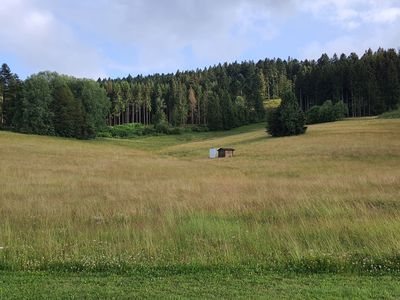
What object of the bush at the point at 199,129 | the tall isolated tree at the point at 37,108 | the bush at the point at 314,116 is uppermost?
the tall isolated tree at the point at 37,108

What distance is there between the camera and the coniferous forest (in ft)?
310

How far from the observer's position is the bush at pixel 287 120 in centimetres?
7800

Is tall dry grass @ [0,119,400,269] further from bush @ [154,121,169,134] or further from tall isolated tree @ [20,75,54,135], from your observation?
bush @ [154,121,169,134]

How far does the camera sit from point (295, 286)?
5.89 meters

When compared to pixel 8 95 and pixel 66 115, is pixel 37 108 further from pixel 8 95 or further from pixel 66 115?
pixel 8 95

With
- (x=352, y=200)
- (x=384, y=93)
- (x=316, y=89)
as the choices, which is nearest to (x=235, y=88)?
(x=316, y=89)

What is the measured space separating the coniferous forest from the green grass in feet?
295

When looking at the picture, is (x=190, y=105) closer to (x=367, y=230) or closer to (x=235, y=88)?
(x=235, y=88)

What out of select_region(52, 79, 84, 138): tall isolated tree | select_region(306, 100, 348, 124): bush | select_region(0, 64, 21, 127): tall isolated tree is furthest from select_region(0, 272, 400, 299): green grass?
select_region(306, 100, 348, 124): bush

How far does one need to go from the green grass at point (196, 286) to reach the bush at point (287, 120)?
72.9 metres

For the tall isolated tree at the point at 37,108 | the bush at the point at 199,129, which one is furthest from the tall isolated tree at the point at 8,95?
the bush at the point at 199,129

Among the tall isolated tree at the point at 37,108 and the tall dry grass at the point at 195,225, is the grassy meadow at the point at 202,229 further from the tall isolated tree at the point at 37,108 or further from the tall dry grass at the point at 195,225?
the tall isolated tree at the point at 37,108

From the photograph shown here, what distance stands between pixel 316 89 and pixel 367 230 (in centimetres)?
13540

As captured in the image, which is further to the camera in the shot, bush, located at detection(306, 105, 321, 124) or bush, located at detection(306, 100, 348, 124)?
bush, located at detection(306, 105, 321, 124)
